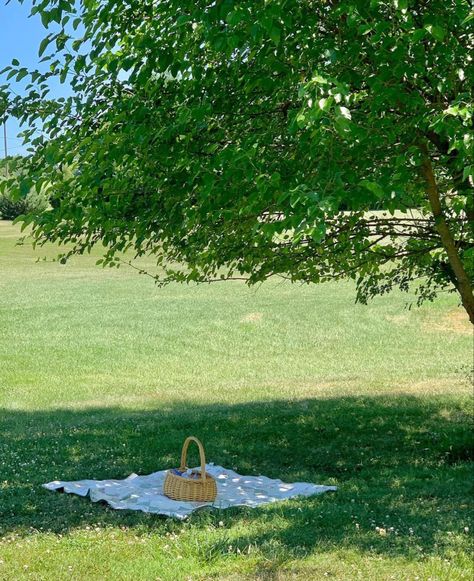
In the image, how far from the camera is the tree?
562cm

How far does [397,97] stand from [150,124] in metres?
2.25

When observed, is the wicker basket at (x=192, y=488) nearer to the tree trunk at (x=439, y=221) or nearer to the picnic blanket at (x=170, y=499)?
the picnic blanket at (x=170, y=499)

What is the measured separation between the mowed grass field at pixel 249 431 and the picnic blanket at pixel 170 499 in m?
0.22

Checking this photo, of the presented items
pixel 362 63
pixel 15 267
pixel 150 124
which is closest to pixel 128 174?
pixel 150 124

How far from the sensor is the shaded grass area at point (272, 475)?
576cm

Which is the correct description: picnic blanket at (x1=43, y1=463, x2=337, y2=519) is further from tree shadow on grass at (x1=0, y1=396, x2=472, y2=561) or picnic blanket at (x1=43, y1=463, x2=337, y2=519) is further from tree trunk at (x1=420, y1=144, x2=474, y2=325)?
tree trunk at (x1=420, y1=144, x2=474, y2=325)

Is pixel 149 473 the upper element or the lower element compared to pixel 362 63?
lower

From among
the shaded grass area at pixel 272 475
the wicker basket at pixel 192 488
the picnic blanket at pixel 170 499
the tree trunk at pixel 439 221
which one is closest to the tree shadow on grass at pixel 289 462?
the shaded grass area at pixel 272 475

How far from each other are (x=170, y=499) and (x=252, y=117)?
3.67m

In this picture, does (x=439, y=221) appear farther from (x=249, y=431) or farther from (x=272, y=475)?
(x=249, y=431)

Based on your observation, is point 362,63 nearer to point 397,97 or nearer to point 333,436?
point 397,97

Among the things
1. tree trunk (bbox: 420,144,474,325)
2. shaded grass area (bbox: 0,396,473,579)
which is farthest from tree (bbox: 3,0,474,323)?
shaded grass area (bbox: 0,396,473,579)

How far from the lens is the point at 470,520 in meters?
6.77

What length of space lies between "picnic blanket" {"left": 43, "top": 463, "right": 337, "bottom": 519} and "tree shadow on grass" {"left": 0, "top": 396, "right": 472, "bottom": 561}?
180 millimetres
